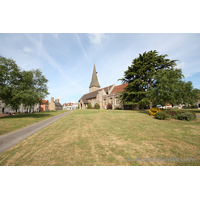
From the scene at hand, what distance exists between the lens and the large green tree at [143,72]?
2236 centimetres

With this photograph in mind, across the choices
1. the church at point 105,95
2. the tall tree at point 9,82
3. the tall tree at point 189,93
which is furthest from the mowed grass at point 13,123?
the tall tree at point 189,93

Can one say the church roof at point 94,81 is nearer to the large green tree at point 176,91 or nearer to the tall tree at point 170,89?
the tall tree at point 170,89

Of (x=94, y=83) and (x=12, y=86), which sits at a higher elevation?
(x=94, y=83)

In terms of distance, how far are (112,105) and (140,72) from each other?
64.8 feet

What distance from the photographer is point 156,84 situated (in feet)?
57.5

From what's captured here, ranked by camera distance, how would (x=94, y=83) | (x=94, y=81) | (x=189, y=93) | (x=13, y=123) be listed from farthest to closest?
(x=94, y=81) < (x=94, y=83) < (x=189, y=93) < (x=13, y=123)

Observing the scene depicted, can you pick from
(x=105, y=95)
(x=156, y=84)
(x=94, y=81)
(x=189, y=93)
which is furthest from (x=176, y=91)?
(x=94, y=81)

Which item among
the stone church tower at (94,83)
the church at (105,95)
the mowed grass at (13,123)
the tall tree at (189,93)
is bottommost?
the mowed grass at (13,123)

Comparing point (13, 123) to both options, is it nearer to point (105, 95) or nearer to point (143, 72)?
point (143, 72)

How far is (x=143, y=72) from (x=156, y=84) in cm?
690

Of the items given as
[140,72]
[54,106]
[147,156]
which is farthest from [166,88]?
[54,106]

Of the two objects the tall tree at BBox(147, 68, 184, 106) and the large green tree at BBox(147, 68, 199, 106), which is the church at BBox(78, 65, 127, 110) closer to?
the tall tree at BBox(147, 68, 184, 106)

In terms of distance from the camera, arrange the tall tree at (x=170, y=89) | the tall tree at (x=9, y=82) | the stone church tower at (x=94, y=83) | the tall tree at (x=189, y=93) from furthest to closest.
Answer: the stone church tower at (x=94, y=83) → the tall tree at (x=9, y=82) → the tall tree at (x=170, y=89) → the tall tree at (x=189, y=93)

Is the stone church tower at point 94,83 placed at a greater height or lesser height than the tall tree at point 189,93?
greater
